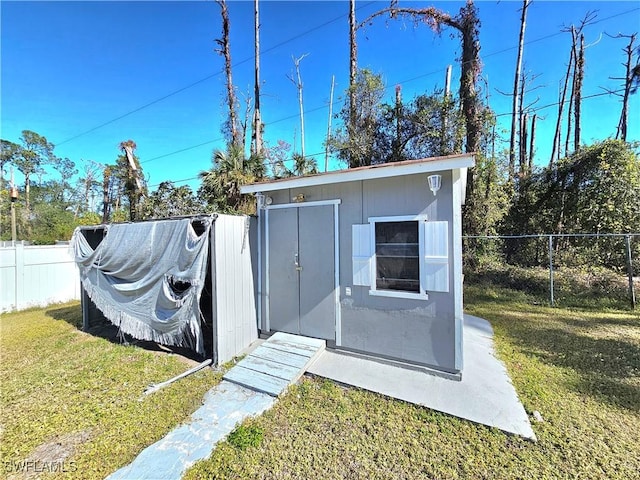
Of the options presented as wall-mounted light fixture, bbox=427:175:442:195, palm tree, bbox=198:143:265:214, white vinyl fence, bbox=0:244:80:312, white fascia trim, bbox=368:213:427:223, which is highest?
palm tree, bbox=198:143:265:214

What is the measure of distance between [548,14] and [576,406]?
1459cm

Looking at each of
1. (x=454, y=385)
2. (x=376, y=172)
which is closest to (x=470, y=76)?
(x=376, y=172)

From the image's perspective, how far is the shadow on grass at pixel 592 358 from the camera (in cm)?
300

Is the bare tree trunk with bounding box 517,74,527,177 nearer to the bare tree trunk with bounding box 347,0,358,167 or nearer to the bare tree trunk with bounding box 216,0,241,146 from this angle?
the bare tree trunk with bounding box 347,0,358,167

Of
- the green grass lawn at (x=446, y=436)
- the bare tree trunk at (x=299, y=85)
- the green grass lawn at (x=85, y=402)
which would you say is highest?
the bare tree trunk at (x=299, y=85)

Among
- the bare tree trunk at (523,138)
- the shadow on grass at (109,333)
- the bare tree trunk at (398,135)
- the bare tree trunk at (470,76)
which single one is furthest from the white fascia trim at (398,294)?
the bare tree trunk at (523,138)

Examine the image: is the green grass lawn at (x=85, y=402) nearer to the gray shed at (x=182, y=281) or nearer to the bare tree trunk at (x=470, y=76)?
the gray shed at (x=182, y=281)

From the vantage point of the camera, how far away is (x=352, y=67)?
9.99 m

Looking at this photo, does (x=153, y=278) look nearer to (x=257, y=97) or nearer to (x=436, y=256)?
(x=436, y=256)

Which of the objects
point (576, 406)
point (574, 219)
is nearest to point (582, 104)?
point (574, 219)

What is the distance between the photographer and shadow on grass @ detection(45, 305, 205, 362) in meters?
4.41

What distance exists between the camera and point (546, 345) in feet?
14.0

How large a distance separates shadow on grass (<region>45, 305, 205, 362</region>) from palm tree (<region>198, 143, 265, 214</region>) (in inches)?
159

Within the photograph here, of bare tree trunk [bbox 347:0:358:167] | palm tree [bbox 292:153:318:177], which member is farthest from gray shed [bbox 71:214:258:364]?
bare tree trunk [bbox 347:0:358:167]
